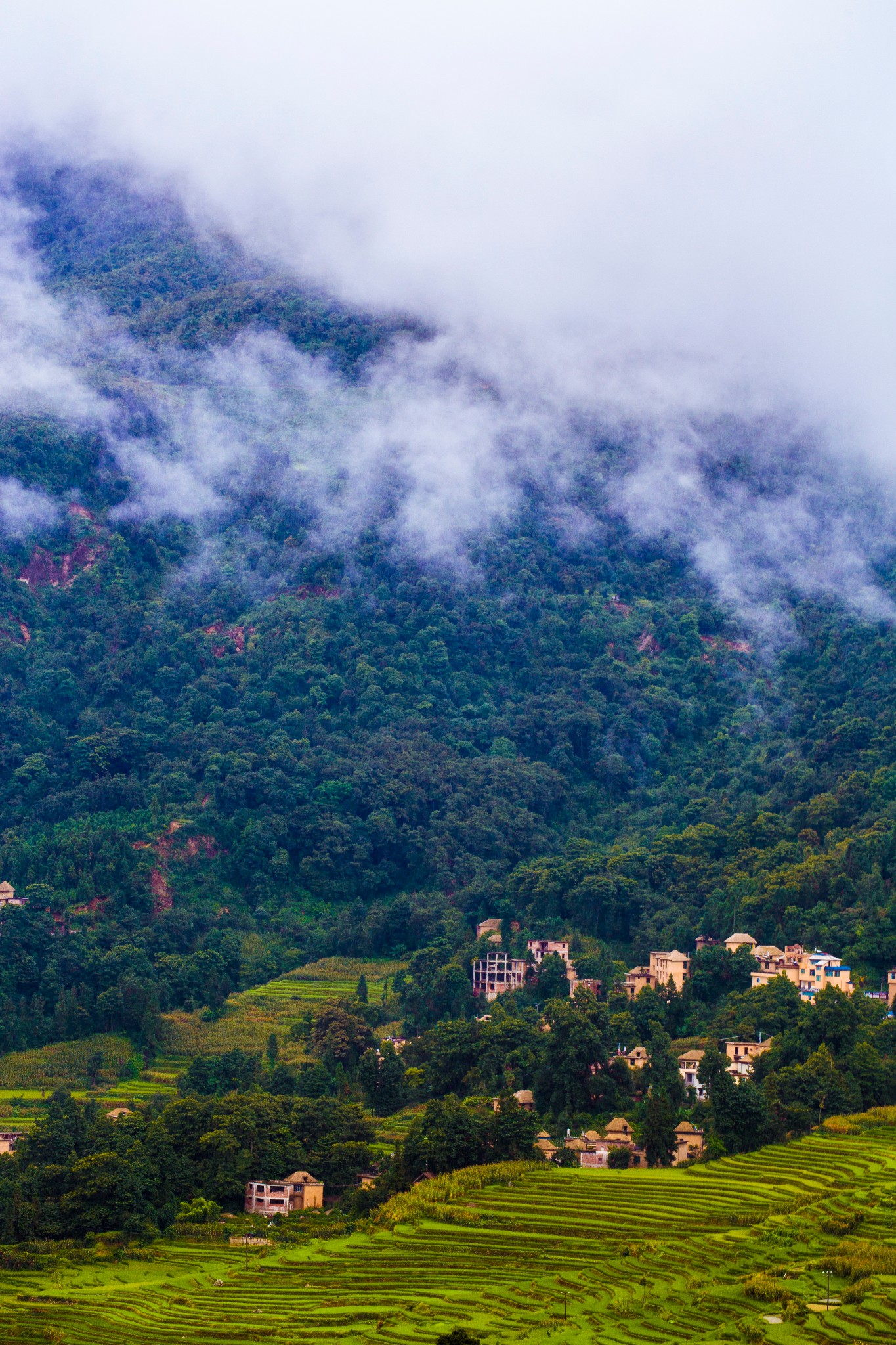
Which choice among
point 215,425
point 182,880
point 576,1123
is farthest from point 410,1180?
point 215,425

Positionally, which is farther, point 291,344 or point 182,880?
point 291,344

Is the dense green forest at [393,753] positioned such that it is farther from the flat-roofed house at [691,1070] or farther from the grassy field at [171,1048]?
the flat-roofed house at [691,1070]

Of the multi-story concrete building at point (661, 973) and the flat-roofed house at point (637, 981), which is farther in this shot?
the flat-roofed house at point (637, 981)

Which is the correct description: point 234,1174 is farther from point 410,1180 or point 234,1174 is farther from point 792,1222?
point 792,1222

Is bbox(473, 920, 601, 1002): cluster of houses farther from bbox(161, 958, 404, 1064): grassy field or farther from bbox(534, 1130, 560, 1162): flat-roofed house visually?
bbox(534, 1130, 560, 1162): flat-roofed house

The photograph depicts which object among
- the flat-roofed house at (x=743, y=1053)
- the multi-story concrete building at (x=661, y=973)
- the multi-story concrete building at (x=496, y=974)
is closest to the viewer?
the flat-roofed house at (x=743, y=1053)

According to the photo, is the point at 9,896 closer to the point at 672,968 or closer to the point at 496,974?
the point at 496,974

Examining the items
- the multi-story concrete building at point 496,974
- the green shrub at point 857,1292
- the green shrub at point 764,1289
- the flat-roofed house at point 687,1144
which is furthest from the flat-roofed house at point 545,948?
the green shrub at point 857,1292
